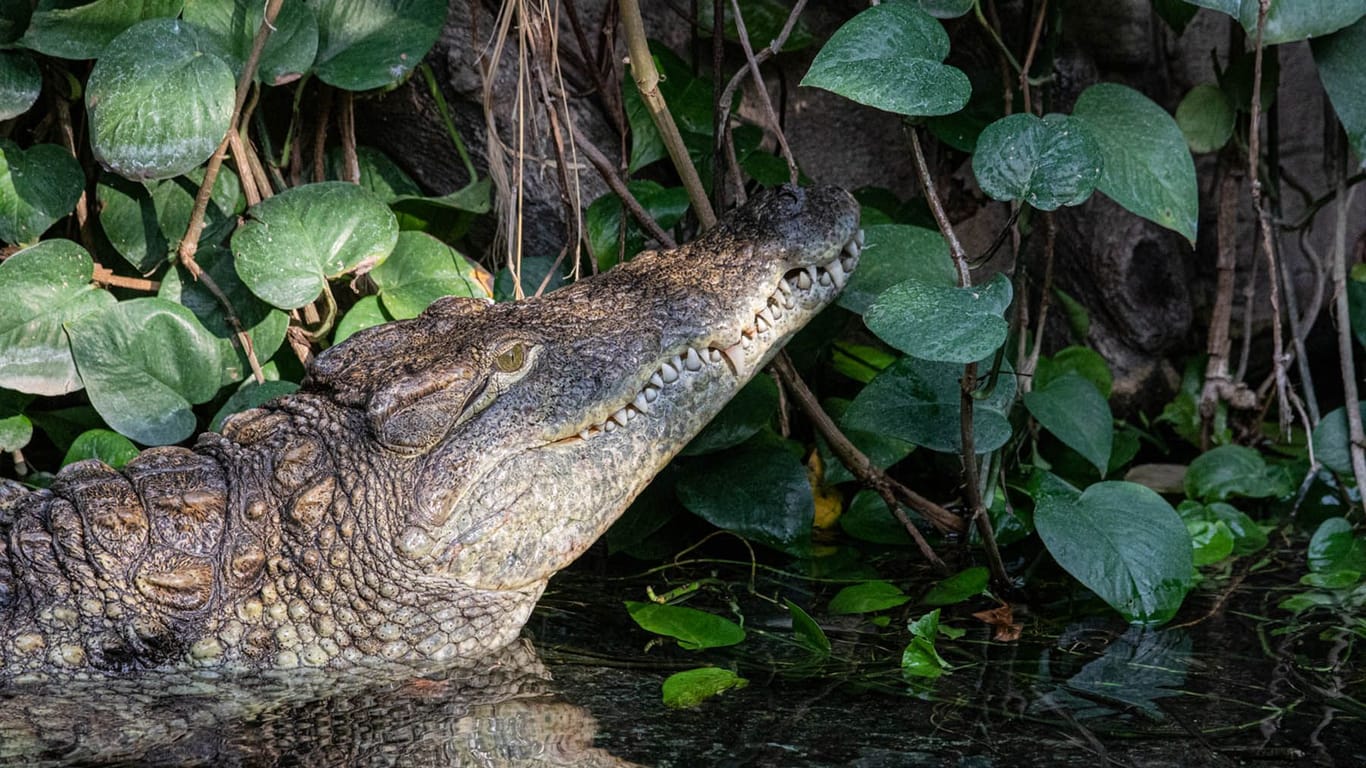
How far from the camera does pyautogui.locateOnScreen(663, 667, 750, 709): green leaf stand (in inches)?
88.7

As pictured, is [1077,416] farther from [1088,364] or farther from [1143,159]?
[1088,364]

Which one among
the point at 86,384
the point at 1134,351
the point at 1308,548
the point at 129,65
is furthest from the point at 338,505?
the point at 1134,351

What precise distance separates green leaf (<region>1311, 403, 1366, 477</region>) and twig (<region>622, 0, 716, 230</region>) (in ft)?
5.68

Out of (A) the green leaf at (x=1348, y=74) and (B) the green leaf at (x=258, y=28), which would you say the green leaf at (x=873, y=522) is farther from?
(B) the green leaf at (x=258, y=28)

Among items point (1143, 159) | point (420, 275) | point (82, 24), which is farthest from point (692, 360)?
point (82, 24)

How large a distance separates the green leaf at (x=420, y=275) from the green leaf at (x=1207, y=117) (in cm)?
202

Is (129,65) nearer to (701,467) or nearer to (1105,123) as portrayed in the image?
(701,467)

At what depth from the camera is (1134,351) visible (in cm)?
412

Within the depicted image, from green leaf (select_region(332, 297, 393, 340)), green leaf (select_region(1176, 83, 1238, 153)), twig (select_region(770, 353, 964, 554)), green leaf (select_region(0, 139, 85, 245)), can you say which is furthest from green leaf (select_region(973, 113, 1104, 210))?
green leaf (select_region(0, 139, 85, 245))

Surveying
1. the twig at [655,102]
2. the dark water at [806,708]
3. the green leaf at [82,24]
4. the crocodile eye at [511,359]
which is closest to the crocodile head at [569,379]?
the crocodile eye at [511,359]

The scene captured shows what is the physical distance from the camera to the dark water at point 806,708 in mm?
2014

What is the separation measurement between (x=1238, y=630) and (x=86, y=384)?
A: 2776 millimetres

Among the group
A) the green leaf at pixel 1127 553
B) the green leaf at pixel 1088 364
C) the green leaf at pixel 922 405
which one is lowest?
the green leaf at pixel 1088 364

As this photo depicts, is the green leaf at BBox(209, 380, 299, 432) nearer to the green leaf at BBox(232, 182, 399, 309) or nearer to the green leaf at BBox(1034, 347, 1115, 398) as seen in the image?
the green leaf at BBox(232, 182, 399, 309)
